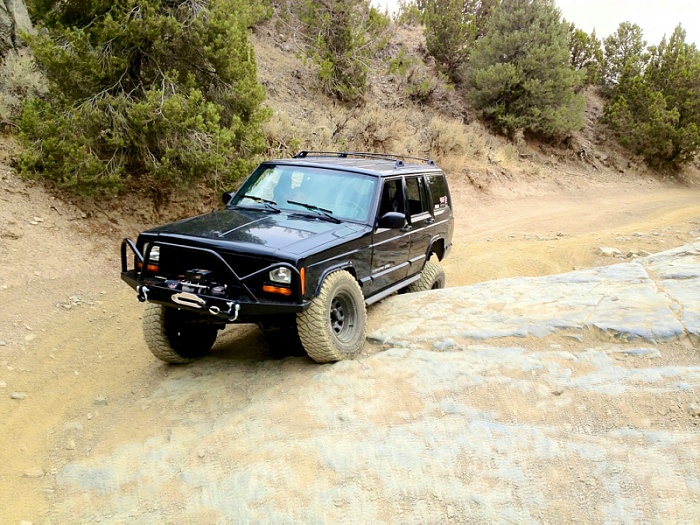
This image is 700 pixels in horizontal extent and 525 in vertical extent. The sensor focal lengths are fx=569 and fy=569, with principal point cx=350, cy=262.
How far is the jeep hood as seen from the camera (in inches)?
173

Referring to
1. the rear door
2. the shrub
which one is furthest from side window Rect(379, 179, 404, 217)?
the shrub

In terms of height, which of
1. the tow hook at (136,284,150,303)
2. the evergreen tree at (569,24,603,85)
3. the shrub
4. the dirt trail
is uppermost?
the evergreen tree at (569,24,603,85)

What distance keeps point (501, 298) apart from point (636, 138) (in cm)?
2056

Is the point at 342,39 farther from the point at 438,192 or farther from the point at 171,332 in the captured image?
the point at 171,332

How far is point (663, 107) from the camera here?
22.4 meters

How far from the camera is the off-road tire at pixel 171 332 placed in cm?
496

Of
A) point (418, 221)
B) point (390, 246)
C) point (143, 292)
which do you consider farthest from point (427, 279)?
point (143, 292)

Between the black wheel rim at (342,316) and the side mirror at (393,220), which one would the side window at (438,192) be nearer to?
the side mirror at (393,220)

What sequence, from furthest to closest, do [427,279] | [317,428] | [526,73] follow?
[526,73] → [427,279] → [317,428]

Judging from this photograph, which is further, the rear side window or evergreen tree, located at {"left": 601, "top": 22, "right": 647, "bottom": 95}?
evergreen tree, located at {"left": 601, "top": 22, "right": 647, "bottom": 95}

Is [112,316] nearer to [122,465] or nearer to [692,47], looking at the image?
[122,465]

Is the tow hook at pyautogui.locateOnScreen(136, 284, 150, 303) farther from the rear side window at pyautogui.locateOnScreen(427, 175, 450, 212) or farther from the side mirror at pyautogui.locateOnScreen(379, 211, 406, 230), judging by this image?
the rear side window at pyautogui.locateOnScreen(427, 175, 450, 212)

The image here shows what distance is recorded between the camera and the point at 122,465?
3932mm

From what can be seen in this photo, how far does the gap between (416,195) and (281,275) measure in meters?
2.87
